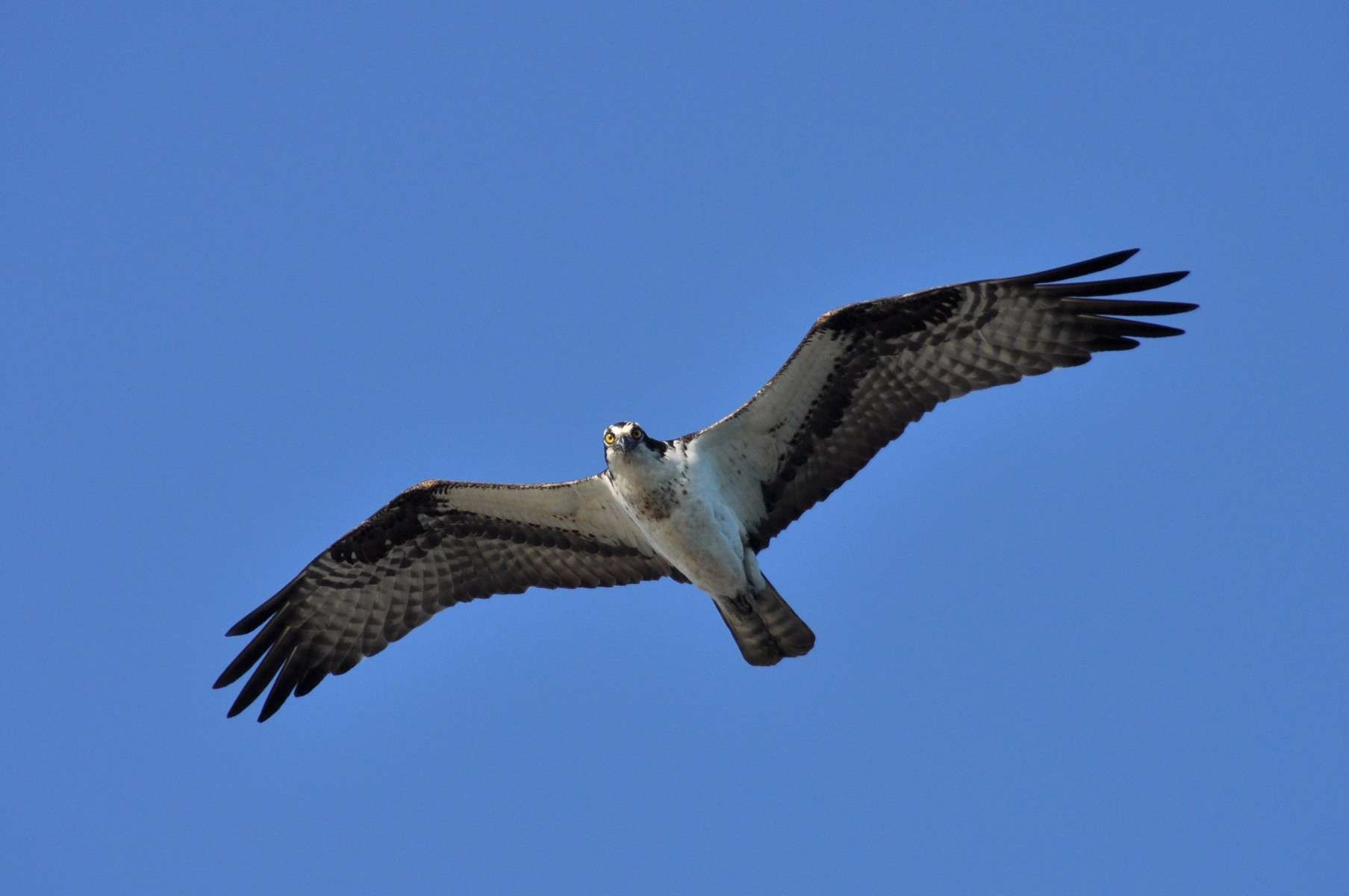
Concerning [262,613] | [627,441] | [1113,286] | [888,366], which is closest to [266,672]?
[262,613]

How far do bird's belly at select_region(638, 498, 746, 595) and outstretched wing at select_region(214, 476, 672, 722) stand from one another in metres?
0.77

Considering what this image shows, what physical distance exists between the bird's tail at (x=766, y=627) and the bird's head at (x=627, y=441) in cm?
159

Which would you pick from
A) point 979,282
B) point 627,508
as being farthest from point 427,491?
point 979,282

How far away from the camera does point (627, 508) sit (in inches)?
561

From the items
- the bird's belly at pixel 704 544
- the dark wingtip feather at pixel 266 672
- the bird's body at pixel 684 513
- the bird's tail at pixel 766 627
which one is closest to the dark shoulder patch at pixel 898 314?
the bird's body at pixel 684 513

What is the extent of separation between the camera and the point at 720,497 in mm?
14469

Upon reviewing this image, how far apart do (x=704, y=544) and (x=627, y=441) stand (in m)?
1.13

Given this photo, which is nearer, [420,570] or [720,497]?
[720,497]

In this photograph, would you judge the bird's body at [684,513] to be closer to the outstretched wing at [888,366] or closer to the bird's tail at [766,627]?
the bird's tail at [766,627]

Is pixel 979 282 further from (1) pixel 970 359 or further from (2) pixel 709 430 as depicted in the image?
(2) pixel 709 430

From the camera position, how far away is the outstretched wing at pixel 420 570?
15148 mm

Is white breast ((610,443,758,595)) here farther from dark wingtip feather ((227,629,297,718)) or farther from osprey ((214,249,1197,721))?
dark wingtip feather ((227,629,297,718))

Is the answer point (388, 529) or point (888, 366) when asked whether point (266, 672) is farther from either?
point (888, 366)

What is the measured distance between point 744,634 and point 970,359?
306 centimetres
